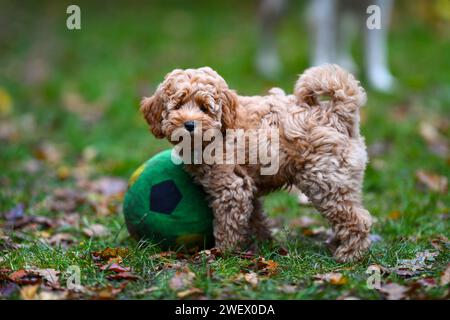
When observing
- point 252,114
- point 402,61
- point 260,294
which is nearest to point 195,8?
point 402,61

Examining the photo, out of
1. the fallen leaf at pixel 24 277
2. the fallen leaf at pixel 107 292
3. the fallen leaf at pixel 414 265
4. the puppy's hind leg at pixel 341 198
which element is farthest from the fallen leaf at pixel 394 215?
the fallen leaf at pixel 24 277

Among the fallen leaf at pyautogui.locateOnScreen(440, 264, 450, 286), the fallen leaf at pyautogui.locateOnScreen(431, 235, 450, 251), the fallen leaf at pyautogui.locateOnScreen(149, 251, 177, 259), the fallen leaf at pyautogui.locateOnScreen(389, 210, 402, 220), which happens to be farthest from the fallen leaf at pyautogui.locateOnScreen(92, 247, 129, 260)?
the fallen leaf at pyautogui.locateOnScreen(389, 210, 402, 220)

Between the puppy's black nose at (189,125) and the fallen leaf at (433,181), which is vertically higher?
the puppy's black nose at (189,125)

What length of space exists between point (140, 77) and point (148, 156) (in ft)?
10.7

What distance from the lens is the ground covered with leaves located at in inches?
148

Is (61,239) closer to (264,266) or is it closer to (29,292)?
(29,292)

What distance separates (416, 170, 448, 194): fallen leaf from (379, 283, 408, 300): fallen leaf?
239 cm

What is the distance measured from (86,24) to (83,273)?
1018cm

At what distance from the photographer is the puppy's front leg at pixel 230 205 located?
4156 millimetres

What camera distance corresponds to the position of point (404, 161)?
666cm

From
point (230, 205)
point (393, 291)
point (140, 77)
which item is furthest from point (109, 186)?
point (140, 77)

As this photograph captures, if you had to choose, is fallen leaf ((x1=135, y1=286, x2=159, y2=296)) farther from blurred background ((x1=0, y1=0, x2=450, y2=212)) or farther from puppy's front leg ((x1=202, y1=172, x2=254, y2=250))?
blurred background ((x1=0, y1=0, x2=450, y2=212))

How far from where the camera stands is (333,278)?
3672 mm

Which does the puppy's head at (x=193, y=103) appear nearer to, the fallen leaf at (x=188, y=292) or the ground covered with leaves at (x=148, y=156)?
the ground covered with leaves at (x=148, y=156)
